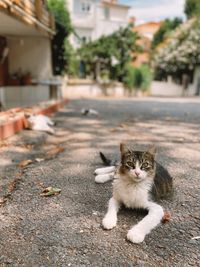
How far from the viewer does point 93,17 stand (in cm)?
3762

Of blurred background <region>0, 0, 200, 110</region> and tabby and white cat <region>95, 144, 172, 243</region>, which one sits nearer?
tabby and white cat <region>95, 144, 172, 243</region>

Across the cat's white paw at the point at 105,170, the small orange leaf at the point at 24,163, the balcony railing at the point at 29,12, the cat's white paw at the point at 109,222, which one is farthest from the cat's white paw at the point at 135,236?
the balcony railing at the point at 29,12

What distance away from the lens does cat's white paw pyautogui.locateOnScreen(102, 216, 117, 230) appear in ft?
8.35

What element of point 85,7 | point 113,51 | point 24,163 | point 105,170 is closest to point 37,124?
point 24,163

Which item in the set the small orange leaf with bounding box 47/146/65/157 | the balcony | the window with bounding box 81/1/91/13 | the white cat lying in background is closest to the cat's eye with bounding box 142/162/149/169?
the small orange leaf with bounding box 47/146/65/157

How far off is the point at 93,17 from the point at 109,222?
37.6m

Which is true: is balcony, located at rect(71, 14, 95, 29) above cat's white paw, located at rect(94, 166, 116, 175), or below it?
above

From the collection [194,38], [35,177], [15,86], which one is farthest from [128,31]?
[35,177]

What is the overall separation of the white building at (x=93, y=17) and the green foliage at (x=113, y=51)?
9514 mm

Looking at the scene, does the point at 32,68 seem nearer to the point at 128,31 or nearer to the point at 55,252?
the point at 55,252

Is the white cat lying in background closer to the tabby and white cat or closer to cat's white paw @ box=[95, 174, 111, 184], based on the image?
cat's white paw @ box=[95, 174, 111, 184]

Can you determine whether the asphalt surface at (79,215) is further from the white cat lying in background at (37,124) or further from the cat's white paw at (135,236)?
the white cat lying in background at (37,124)

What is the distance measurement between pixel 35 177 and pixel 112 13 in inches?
1517

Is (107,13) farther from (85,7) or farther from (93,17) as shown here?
(85,7)
